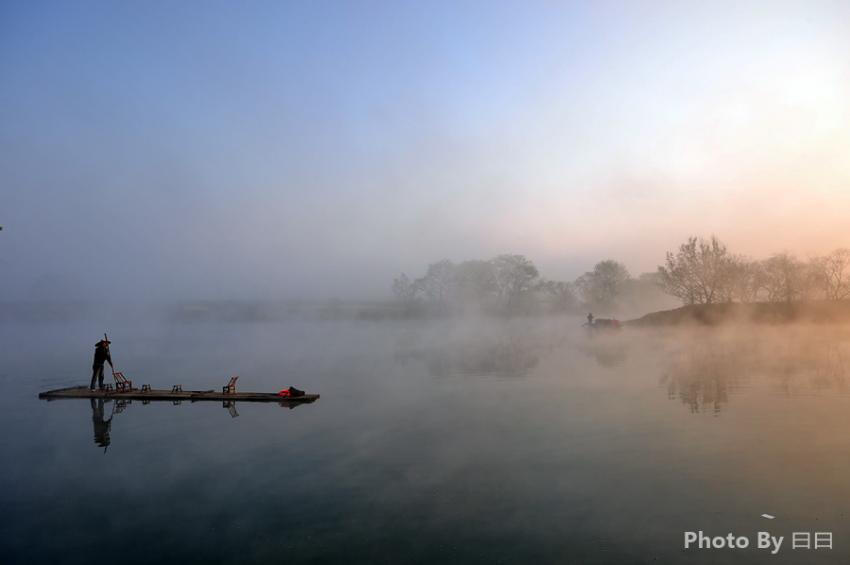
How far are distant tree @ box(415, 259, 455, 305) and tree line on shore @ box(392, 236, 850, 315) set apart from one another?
0.15m

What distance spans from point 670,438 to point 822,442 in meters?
4.12

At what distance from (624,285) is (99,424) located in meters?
123

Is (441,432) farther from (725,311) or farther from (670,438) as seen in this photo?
(725,311)

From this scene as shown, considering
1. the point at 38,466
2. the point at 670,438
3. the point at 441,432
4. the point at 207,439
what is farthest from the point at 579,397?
the point at 38,466

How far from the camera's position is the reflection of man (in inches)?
670

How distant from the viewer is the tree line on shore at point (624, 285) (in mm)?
74125

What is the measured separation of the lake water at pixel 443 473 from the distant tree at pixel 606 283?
86.7 meters

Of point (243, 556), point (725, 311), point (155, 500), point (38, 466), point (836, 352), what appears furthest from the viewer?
point (725, 311)

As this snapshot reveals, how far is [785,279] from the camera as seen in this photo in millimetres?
74375

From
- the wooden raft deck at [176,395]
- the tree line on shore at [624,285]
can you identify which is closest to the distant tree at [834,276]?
the tree line on shore at [624,285]

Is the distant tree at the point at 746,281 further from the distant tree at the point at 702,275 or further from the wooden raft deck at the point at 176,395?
the wooden raft deck at the point at 176,395

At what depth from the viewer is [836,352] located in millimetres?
34812

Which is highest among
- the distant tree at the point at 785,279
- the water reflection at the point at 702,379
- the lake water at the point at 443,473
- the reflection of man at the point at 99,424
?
the distant tree at the point at 785,279

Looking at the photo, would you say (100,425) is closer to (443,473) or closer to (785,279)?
(443,473)
